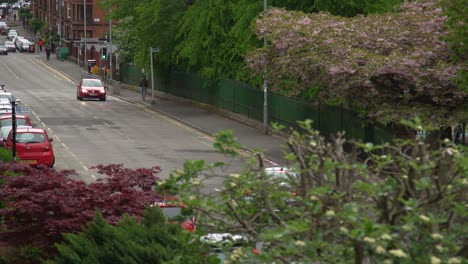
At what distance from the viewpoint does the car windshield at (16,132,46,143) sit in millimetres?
34594

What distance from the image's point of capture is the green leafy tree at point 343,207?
328 inches

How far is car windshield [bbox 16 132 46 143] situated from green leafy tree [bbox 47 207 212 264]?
2039 centimetres

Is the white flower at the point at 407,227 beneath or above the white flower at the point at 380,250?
above

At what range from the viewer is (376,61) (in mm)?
32188

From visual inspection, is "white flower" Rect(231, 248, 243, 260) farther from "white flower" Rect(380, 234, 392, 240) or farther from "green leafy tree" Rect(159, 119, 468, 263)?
"white flower" Rect(380, 234, 392, 240)

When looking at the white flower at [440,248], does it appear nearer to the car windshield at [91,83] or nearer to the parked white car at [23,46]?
the car windshield at [91,83]

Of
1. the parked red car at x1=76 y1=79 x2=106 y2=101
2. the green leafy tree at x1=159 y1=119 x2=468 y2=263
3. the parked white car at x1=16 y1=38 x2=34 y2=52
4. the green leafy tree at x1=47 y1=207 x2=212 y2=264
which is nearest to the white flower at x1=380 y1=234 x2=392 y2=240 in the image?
the green leafy tree at x1=159 y1=119 x2=468 y2=263

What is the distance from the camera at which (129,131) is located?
4816 cm

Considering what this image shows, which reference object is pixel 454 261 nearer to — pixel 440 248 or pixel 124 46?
pixel 440 248

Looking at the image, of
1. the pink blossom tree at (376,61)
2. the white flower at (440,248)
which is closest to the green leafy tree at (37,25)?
the pink blossom tree at (376,61)

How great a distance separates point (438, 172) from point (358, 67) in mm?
23592

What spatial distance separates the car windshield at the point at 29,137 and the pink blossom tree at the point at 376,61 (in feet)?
27.1

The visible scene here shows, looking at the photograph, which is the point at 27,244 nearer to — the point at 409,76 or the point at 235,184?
the point at 235,184

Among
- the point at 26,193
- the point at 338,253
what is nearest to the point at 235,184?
the point at 338,253
